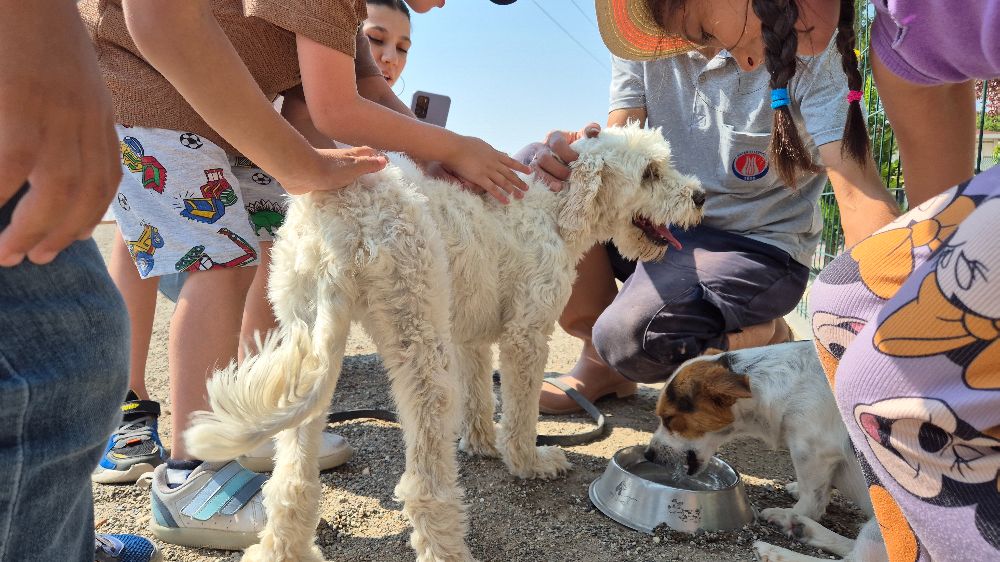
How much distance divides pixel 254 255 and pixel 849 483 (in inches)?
100

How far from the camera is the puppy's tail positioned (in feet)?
5.29

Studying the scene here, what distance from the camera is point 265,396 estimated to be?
1.75m

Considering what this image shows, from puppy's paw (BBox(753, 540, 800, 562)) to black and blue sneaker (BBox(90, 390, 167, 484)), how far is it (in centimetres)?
259

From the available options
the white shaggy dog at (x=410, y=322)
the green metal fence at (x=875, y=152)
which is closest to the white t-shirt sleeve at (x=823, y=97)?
the green metal fence at (x=875, y=152)

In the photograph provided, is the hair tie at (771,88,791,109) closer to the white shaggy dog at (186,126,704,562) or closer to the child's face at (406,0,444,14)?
the white shaggy dog at (186,126,704,562)

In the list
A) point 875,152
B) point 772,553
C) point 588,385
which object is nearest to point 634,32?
point 772,553

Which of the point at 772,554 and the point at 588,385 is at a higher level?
the point at 772,554

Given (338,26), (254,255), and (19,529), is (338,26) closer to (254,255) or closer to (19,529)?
(254,255)

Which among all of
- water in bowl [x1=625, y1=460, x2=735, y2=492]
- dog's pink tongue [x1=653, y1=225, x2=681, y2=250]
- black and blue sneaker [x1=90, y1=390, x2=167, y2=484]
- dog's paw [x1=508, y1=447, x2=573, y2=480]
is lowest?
black and blue sneaker [x1=90, y1=390, x2=167, y2=484]

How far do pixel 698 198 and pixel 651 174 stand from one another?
270mm

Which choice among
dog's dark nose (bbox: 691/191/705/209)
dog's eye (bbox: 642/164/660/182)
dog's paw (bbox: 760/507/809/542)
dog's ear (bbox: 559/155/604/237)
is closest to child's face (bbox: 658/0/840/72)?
dog's ear (bbox: 559/155/604/237)

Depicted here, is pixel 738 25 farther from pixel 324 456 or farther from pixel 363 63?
pixel 324 456

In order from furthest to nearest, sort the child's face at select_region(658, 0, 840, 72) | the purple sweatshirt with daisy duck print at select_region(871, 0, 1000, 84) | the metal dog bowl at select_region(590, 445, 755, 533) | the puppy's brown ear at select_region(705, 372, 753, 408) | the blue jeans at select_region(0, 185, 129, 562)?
1. the puppy's brown ear at select_region(705, 372, 753, 408)
2. the metal dog bowl at select_region(590, 445, 755, 533)
3. the child's face at select_region(658, 0, 840, 72)
4. the purple sweatshirt with daisy duck print at select_region(871, 0, 1000, 84)
5. the blue jeans at select_region(0, 185, 129, 562)

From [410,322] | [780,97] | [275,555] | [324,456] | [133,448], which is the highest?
[780,97]
